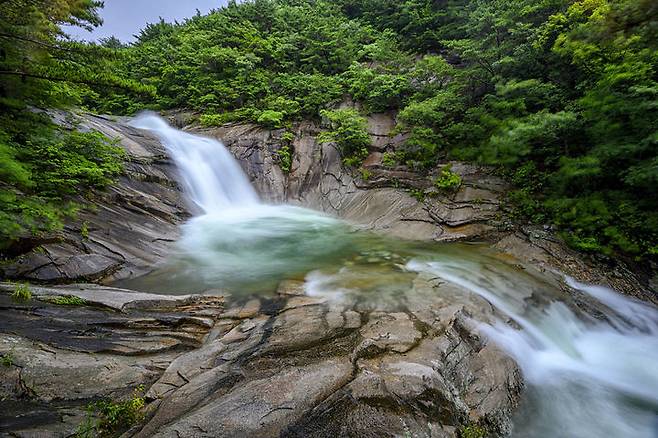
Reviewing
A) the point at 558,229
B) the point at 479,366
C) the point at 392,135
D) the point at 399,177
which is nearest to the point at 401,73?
the point at 392,135

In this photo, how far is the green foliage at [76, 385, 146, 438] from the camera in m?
2.75

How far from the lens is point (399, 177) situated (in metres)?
11.9

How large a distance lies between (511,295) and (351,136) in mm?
8704

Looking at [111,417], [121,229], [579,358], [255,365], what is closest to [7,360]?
[111,417]

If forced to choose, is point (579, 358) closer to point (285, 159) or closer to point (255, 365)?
point (255, 365)

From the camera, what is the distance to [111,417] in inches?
113

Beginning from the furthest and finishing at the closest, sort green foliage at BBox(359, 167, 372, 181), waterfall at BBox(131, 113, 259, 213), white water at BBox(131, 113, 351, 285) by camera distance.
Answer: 1. green foliage at BBox(359, 167, 372, 181)
2. waterfall at BBox(131, 113, 259, 213)
3. white water at BBox(131, 113, 351, 285)

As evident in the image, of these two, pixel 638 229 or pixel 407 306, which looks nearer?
pixel 407 306

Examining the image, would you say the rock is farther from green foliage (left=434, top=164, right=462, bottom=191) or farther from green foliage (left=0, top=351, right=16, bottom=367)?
green foliage (left=434, top=164, right=462, bottom=191)

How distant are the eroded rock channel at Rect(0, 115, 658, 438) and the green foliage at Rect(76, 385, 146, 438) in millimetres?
75

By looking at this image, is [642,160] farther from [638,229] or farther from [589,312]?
[589,312]

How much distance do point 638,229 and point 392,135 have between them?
7994 millimetres

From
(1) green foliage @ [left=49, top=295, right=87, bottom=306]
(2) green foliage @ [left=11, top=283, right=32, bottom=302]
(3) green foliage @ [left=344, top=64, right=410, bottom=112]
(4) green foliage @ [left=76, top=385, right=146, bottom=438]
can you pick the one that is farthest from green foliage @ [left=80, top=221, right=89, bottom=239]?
(3) green foliage @ [left=344, top=64, right=410, bottom=112]

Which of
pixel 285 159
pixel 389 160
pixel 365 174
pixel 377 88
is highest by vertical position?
pixel 377 88
